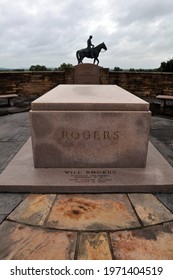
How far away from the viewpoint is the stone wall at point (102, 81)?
935cm

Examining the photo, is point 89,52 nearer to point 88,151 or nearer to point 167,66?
point 88,151

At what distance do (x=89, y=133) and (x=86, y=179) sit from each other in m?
0.60

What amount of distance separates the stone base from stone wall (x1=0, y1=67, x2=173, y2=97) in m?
7.31

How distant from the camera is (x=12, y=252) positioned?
1754mm

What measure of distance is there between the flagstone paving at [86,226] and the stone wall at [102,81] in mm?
7892

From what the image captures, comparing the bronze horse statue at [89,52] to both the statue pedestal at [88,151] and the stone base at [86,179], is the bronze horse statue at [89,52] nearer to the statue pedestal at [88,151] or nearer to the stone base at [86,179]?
the statue pedestal at [88,151]

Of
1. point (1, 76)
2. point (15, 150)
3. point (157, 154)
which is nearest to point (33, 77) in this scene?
point (1, 76)

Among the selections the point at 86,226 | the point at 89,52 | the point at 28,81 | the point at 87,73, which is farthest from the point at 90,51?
the point at 86,226

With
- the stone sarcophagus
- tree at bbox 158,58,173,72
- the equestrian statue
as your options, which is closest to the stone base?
the stone sarcophagus

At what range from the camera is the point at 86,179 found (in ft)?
8.80

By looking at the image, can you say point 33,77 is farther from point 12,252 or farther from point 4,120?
point 12,252

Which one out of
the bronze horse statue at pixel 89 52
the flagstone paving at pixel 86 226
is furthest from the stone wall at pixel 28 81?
the flagstone paving at pixel 86 226

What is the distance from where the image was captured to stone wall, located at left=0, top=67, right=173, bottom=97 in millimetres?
9352

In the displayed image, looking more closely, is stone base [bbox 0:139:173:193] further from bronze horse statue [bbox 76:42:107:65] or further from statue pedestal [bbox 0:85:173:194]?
bronze horse statue [bbox 76:42:107:65]
